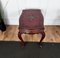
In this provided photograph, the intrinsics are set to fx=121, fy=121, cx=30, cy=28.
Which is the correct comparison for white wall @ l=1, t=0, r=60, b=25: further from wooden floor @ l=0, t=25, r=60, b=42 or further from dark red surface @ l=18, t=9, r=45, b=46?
dark red surface @ l=18, t=9, r=45, b=46

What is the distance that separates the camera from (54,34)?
2318 mm

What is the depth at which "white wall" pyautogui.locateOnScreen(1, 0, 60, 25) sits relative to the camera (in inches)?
89.1

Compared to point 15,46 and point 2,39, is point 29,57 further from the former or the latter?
point 2,39

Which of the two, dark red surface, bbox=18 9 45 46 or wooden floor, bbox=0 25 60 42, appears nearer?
dark red surface, bbox=18 9 45 46

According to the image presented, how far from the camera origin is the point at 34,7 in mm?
2312

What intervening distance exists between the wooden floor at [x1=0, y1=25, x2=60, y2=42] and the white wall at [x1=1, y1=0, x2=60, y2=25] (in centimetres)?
15

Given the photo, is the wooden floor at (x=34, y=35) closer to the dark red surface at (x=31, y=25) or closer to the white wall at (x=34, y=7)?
the white wall at (x=34, y=7)

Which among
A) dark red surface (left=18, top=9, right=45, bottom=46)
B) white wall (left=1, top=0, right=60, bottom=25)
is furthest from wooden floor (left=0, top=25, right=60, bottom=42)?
dark red surface (left=18, top=9, right=45, bottom=46)

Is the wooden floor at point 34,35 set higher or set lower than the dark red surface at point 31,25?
lower

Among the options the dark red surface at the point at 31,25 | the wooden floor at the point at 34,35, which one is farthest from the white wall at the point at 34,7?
the dark red surface at the point at 31,25

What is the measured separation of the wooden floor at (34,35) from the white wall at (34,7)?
0.15 m

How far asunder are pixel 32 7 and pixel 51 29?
591 millimetres

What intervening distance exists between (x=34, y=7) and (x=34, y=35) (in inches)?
21.0

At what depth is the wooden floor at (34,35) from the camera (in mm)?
2197
